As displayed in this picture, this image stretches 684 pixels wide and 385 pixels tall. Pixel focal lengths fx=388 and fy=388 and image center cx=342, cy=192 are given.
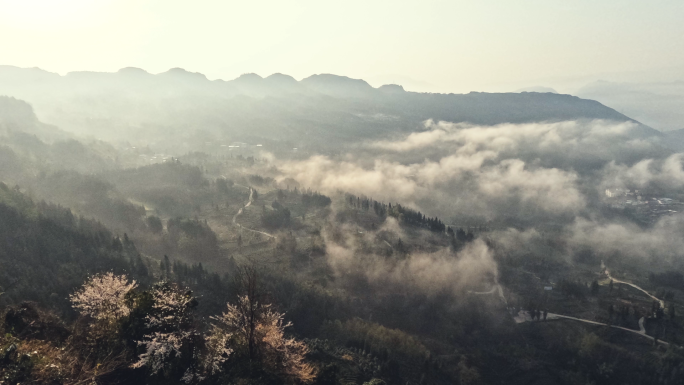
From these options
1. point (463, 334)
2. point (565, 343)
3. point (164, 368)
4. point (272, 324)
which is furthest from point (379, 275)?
point (164, 368)

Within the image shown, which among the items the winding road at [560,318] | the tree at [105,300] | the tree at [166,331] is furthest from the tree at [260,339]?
the winding road at [560,318]

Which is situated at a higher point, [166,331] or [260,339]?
[166,331]

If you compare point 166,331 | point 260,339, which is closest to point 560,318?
point 260,339

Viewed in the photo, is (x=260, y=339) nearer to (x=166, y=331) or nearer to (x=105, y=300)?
(x=166, y=331)

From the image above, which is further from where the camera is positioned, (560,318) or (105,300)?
(560,318)

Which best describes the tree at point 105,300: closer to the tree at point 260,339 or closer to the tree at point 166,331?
the tree at point 166,331

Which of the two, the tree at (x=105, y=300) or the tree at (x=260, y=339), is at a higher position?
the tree at (x=105, y=300)

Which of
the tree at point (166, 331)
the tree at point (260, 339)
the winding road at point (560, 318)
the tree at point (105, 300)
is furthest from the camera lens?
the winding road at point (560, 318)

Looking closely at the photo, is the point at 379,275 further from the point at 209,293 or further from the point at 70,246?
the point at 70,246

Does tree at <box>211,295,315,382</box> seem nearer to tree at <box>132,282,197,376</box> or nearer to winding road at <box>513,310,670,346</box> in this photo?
tree at <box>132,282,197,376</box>

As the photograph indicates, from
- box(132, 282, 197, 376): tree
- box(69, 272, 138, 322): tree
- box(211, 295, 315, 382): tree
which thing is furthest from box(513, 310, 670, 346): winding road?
box(69, 272, 138, 322): tree

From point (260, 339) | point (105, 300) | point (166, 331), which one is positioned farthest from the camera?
point (260, 339)

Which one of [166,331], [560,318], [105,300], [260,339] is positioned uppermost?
[105,300]
